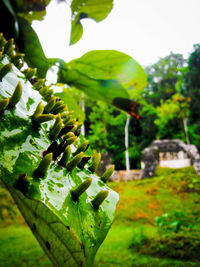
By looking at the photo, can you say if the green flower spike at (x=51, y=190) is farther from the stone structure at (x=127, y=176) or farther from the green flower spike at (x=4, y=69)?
the stone structure at (x=127, y=176)

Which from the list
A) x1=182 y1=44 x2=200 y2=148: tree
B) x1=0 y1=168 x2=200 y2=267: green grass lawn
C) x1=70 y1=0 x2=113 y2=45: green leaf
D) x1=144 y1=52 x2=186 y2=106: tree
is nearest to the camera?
x1=70 y1=0 x2=113 y2=45: green leaf

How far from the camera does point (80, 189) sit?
0.74 ft

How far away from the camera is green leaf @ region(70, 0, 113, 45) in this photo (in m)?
0.59

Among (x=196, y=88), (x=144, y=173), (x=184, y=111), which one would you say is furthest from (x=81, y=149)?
(x=196, y=88)

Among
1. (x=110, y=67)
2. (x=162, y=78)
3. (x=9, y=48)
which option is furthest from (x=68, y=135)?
(x=162, y=78)

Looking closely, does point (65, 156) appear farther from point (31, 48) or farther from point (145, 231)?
point (145, 231)

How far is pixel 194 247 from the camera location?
104 inches

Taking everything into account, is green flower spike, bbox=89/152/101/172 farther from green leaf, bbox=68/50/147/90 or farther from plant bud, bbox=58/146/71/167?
green leaf, bbox=68/50/147/90

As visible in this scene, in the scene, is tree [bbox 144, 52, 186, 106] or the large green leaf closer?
the large green leaf

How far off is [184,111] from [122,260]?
14.0m

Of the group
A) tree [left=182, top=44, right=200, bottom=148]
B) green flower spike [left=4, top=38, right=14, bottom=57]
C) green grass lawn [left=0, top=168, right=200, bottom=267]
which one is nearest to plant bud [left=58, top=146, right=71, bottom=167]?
green flower spike [left=4, top=38, right=14, bottom=57]

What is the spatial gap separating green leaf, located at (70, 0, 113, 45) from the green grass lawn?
94cm

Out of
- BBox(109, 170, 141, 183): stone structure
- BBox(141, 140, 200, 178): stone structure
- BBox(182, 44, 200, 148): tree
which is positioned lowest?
BBox(109, 170, 141, 183): stone structure

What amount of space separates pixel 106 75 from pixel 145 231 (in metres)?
4.60
